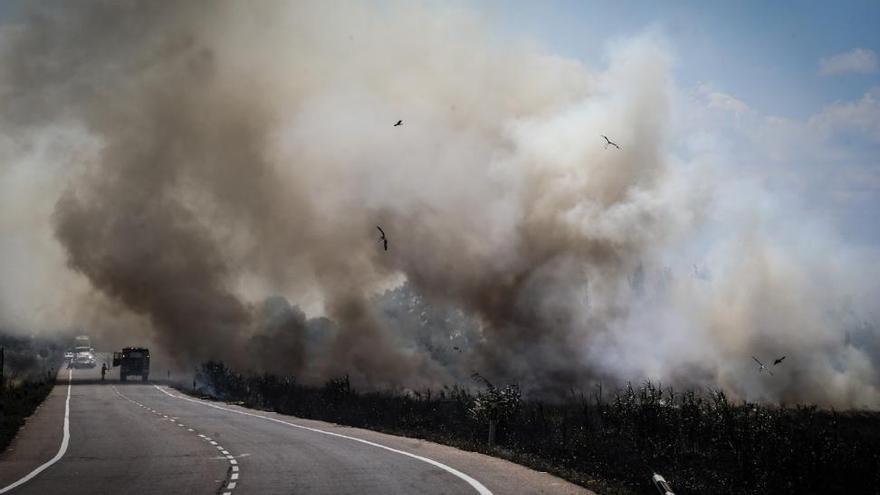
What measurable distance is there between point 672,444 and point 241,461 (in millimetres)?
11732

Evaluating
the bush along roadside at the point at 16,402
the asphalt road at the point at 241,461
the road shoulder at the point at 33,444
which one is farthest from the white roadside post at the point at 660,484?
the bush along roadside at the point at 16,402

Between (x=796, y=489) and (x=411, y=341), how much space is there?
185ft

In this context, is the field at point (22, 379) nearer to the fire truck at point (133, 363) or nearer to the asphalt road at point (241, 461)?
the asphalt road at point (241, 461)

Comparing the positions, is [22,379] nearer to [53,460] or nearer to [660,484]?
[53,460]

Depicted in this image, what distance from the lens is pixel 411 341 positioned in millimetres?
70750

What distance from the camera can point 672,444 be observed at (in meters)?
20.9

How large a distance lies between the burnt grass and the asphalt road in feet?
4.77

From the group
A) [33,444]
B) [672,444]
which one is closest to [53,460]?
[33,444]

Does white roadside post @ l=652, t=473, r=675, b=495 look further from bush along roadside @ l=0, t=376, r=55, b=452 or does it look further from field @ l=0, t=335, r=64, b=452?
field @ l=0, t=335, r=64, b=452

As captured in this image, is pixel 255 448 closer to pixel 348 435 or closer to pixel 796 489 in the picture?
pixel 348 435

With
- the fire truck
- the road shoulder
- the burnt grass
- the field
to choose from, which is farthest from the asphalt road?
the fire truck

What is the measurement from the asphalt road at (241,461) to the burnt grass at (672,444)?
4.77 feet

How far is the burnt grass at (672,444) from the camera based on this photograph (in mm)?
15898

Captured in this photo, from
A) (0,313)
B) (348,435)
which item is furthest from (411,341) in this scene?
(0,313)
